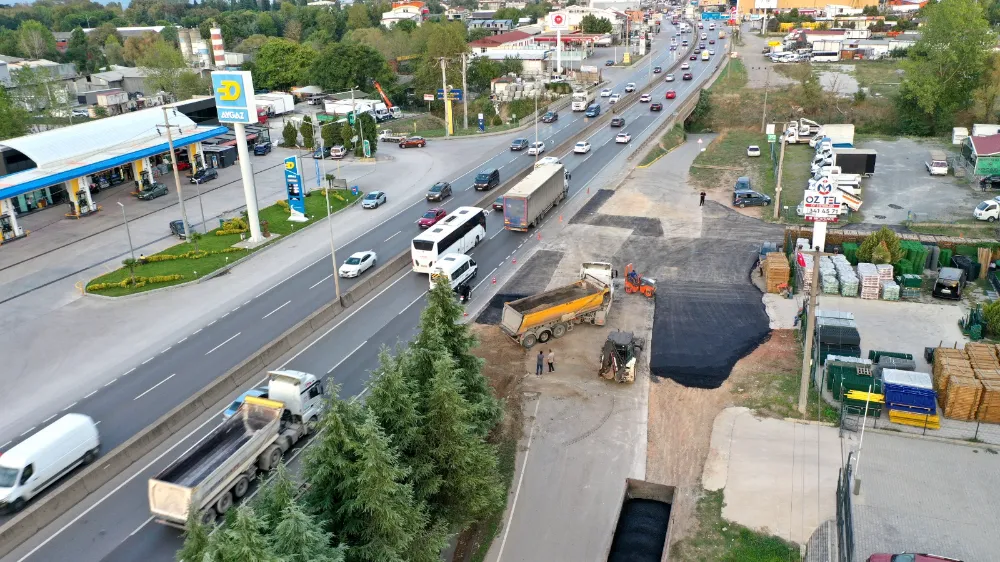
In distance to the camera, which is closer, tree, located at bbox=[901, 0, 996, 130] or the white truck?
tree, located at bbox=[901, 0, 996, 130]

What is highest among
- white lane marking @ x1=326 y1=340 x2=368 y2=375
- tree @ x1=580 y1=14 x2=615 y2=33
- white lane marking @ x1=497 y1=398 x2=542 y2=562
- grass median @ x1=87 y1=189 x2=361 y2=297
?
tree @ x1=580 y1=14 x2=615 y2=33

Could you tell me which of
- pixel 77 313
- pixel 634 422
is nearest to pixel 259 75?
pixel 77 313

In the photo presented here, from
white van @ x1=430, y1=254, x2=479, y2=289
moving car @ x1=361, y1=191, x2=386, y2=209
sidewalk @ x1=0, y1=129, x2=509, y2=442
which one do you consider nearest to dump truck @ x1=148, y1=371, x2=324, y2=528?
sidewalk @ x1=0, y1=129, x2=509, y2=442

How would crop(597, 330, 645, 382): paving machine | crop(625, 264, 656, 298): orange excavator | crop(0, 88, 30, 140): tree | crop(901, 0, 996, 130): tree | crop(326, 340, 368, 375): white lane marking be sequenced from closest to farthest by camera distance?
crop(597, 330, 645, 382): paving machine, crop(326, 340, 368, 375): white lane marking, crop(625, 264, 656, 298): orange excavator, crop(0, 88, 30, 140): tree, crop(901, 0, 996, 130): tree

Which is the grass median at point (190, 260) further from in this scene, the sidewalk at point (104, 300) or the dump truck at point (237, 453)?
the dump truck at point (237, 453)

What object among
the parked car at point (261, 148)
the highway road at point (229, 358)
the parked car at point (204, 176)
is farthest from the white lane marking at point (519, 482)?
the parked car at point (261, 148)

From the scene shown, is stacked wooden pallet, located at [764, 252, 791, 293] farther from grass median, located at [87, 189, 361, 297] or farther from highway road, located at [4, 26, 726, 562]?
grass median, located at [87, 189, 361, 297]
